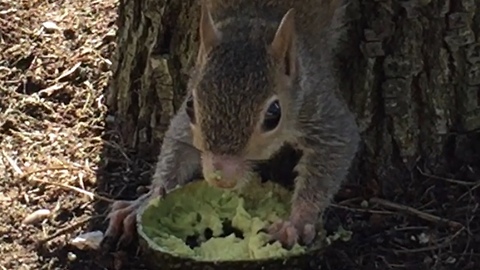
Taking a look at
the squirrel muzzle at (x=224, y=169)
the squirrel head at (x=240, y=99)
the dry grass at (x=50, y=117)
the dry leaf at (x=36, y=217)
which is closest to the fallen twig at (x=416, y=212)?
the squirrel head at (x=240, y=99)

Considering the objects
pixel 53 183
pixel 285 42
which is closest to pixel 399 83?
pixel 285 42

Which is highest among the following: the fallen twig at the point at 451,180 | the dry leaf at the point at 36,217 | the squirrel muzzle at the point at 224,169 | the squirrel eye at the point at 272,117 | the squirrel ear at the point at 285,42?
the squirrel ear at the point at 285,42

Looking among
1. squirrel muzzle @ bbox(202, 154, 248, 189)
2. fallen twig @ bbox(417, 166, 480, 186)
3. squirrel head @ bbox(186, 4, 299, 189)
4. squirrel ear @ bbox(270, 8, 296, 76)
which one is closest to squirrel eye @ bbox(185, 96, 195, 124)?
squirrel head @ bbox(186, 4, 299, 189)

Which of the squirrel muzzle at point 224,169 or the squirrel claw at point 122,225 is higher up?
the squirrel muzzle at point 224,169

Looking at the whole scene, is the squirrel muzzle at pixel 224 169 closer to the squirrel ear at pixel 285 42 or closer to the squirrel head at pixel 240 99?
the squirrel head at pixel 240 99

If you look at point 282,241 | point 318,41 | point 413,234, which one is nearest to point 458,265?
point 413,234
